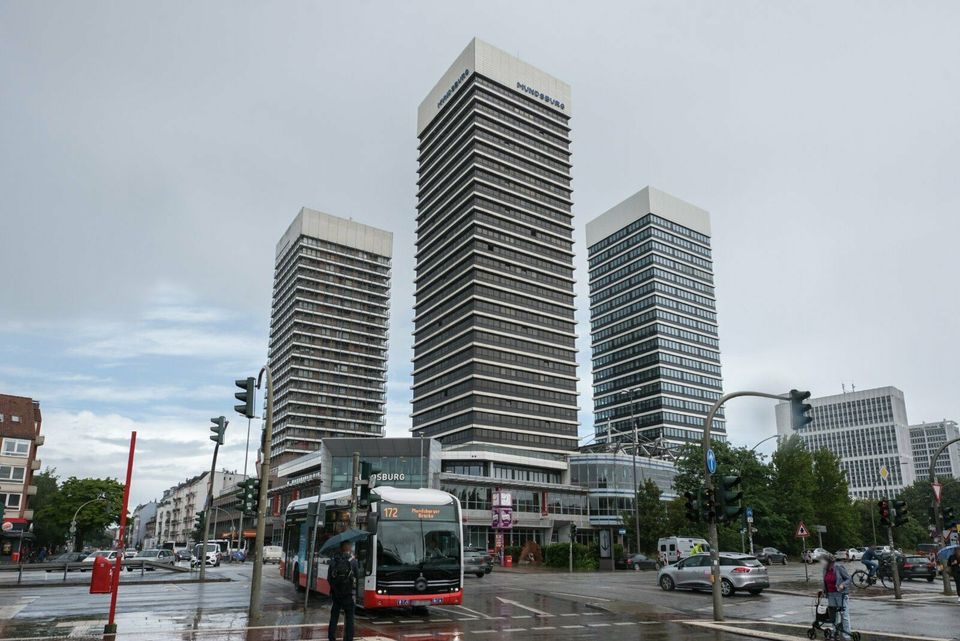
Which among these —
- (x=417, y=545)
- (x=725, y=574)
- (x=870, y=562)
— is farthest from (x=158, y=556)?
(x=870, y=562)

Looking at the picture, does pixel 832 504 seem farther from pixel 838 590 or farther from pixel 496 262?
pixel 838 590

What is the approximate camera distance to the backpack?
44.2ft

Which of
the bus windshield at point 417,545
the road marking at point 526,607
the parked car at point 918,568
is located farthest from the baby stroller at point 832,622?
the parked car at point 918,568

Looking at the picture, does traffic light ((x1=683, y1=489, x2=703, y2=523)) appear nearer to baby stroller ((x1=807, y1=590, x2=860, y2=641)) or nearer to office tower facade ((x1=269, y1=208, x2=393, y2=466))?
baby stroller ((x1=807, y1=590, x2=860, y2=641))

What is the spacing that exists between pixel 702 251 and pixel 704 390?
32.4 meters

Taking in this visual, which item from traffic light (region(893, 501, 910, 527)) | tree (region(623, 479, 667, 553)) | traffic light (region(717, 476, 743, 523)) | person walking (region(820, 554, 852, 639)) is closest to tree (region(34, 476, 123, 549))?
tree (region(623, 479, 667, 553))

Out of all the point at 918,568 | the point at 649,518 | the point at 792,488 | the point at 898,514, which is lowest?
the point at 918,568

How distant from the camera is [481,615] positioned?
19.6 metres

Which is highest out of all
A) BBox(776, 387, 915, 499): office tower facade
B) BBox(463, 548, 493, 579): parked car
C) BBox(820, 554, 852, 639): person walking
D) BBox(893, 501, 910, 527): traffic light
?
BBox(776, 387, 915, 499): office tower facade

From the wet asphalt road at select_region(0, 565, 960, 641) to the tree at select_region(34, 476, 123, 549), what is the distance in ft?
210

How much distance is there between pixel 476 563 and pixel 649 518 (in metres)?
28.0

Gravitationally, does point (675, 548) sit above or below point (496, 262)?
below

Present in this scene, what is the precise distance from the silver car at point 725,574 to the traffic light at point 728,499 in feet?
24.6

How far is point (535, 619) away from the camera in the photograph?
19.0m
